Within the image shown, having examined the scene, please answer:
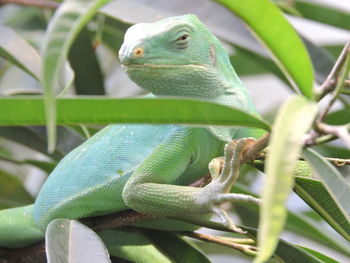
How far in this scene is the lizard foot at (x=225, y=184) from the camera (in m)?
1.04

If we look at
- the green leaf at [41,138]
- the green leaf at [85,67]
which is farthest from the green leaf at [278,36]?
the green leaf at [85,67]

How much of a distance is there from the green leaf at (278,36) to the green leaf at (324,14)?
4.07ft

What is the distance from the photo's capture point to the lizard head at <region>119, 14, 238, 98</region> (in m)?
1.20

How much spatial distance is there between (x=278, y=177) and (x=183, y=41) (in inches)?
29.0

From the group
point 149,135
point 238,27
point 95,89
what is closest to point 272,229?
point 149,135

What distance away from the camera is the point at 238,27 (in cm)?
171

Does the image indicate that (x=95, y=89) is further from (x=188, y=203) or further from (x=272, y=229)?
(x=272, y=229)

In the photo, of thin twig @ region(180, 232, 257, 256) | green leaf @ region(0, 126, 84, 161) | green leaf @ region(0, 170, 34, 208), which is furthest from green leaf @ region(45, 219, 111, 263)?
green leaf @ region(0, 170, 34, 208)

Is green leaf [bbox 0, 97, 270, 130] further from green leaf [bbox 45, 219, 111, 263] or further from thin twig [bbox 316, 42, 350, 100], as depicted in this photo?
green leaf [bbox 45, 219, 111, 263]

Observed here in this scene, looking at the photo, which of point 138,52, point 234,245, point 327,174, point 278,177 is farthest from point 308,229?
point 278,177

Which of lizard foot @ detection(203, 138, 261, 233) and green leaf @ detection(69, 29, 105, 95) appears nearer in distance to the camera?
lizard foot @ detection(203, 138, 261, 233)

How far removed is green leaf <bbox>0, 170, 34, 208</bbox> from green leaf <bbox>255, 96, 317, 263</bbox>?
1633 millimetres

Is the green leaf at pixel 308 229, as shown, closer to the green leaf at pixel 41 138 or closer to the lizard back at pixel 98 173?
the lizard back at pixel 98 173

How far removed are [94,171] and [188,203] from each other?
0.95 ft
